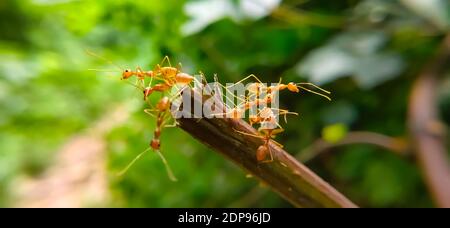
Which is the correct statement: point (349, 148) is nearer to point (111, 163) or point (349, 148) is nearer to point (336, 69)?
point (336, 69)

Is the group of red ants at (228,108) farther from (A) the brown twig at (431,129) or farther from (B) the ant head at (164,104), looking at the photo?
(A) the brown twig at (431,129)

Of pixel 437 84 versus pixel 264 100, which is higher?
pixel 437 84

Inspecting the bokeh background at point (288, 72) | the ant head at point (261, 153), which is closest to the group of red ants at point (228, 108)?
the ant head at point (261, 153)

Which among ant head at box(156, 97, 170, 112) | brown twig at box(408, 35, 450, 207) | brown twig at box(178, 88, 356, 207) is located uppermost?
brown twig at box(408, 35, 450, 207)

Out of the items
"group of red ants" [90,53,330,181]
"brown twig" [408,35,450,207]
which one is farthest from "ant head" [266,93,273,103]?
"brown twig" [408,35,450,207]

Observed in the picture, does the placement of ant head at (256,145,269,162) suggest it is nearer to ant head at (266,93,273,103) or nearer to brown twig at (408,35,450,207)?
ant head at (266,93,273,103)

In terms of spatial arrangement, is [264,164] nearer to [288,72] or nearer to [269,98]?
[269,98]

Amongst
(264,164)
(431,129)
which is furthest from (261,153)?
(431,129)

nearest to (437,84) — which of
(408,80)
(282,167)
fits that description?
(408,80)
